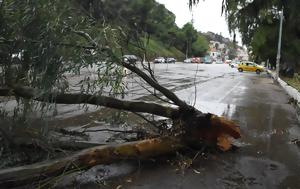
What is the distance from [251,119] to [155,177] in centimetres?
649

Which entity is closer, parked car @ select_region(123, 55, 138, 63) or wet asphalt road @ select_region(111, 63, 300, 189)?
wet asphalt road @ select_region(111, 63, 300, 189)

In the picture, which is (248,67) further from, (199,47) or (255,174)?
(199,47)

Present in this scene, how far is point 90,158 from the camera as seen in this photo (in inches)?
223

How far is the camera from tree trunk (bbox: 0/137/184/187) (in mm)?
4945

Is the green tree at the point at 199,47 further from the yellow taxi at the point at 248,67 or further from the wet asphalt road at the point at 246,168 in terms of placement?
the wet asphalt road at the point at 246,168

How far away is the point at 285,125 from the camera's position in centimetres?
1108

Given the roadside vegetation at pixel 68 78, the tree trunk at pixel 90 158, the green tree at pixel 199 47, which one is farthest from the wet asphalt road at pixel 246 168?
the green tree at pixel 199 47

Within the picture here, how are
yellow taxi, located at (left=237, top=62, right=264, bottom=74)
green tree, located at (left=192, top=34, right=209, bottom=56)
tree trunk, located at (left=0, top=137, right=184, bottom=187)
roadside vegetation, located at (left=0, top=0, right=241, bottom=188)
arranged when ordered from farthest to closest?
green tree, located at (left=192, top=34, right=209, bottom=56) → yellow taxi, located at (left=237, top=62, right=264, bottom=74) → roadside vegetation, located at (left=0, top=0, right=241, bottom=188) → tree trunk, located at (left=0, top=137, right=184, bottom=187)

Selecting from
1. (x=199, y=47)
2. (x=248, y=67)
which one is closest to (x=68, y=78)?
(x=248, y=67)

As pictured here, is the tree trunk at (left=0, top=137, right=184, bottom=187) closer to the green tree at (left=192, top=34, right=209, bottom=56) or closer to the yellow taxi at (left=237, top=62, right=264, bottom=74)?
the yellow taxi at (left=237, top=62, right=264, bottom=74)

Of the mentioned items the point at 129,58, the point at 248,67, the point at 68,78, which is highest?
the point at 129,58

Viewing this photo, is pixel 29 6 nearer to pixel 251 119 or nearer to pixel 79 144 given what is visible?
pixel 79 144

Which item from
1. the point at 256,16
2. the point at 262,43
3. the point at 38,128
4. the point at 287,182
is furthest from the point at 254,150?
the point at 262,43

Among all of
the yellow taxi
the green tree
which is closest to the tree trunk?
the yellow taxi
